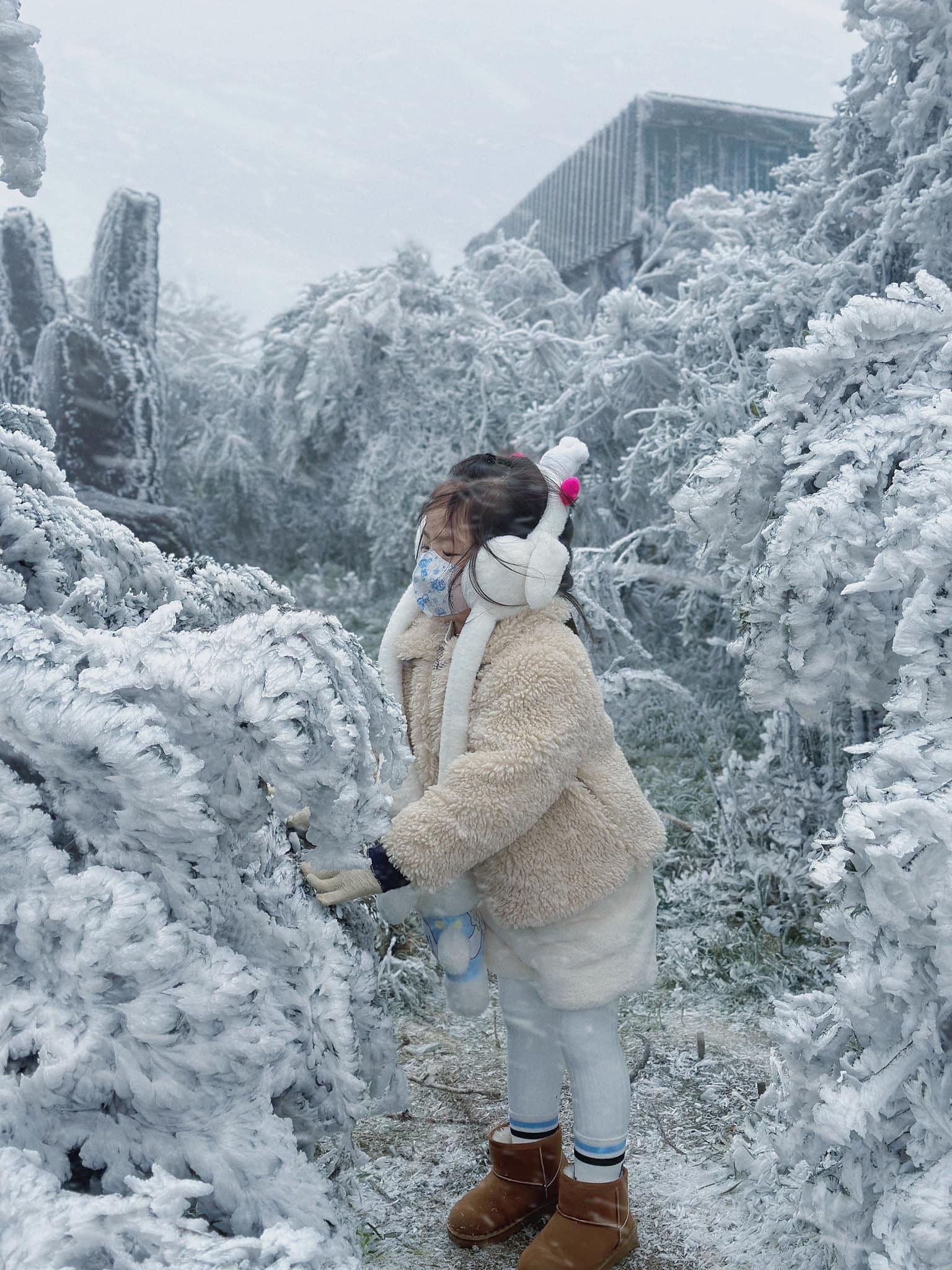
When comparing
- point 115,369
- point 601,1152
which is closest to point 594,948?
point 601,1152

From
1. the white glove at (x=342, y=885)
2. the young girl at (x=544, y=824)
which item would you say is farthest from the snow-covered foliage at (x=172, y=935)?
the young girl at (x=544, y=824)

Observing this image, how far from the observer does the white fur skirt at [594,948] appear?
1.85 meters

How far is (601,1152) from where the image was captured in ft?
6.22

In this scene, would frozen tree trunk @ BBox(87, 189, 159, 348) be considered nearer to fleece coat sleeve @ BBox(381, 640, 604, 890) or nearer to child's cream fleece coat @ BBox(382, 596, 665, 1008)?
child's cream fleece coat @ BBox(382, 596, 665, 1008)

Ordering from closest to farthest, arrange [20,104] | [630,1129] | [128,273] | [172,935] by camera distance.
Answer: [172,935] < [20,104] < [630,1129] < [128,273]

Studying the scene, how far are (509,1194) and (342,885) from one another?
0.94 metres

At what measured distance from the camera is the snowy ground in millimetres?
1987

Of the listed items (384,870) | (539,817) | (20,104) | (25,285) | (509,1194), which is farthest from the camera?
(25,285)

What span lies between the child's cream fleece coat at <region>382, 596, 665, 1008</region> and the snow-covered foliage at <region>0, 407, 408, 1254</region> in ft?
1.28

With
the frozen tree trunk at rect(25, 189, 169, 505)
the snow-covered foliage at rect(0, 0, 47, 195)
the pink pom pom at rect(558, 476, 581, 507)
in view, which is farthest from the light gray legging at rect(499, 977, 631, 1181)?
the frozen tree trunk at rect(25, 189, 169, 505)

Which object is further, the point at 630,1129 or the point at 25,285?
the point at 25,285

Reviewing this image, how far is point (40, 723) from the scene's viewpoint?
41.6 inches

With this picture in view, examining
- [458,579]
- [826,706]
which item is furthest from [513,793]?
[826,706]

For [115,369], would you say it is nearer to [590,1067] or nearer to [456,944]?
[456,944]
